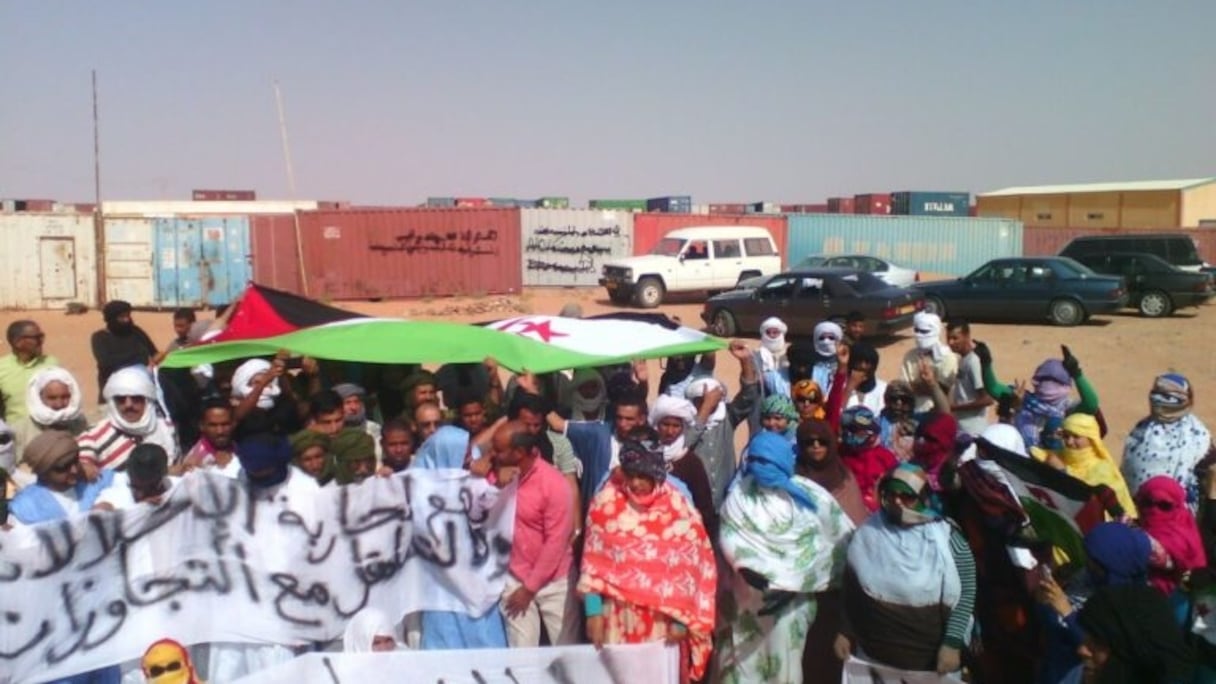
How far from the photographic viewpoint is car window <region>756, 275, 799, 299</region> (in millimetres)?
17391

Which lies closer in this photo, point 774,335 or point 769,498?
point 769,498

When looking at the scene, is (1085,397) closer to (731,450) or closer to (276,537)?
(731,450)

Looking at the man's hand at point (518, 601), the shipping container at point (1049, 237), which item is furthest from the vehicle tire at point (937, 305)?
the man's hand at point (518, 601)

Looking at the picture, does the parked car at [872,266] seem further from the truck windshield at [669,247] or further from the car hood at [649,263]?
the car hood at [649,263]

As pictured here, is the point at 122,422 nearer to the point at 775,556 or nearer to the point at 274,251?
the point at 775,556

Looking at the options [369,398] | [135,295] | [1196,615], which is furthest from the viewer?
[135,295]

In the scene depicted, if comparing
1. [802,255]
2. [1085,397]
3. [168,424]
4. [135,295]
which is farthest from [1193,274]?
[135,295]

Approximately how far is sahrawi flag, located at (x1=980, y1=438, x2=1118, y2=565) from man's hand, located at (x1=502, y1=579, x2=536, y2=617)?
83.2 inches

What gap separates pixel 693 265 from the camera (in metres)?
24.2

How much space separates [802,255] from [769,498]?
28765 mm

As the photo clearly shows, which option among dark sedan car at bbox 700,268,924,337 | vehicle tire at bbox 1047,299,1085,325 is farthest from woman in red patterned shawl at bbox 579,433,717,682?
vehicle tire at bbox 1047,299,1085,325

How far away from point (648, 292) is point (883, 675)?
20190 mm

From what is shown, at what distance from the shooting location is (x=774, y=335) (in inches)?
292

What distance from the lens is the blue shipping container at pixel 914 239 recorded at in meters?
31.5
